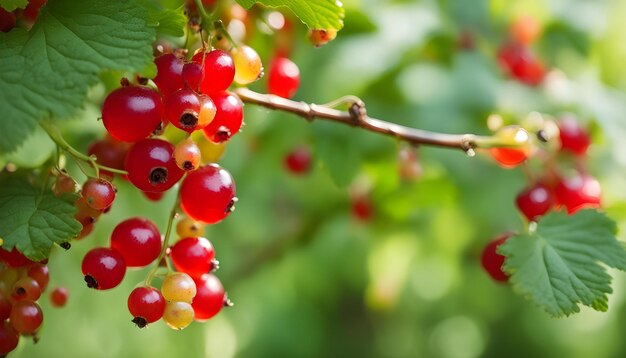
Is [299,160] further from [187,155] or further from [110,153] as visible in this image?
[187,155]

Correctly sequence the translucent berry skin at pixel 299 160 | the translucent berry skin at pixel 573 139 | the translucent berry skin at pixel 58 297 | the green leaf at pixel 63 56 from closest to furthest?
the green leaf at pixel 63 56 < the translucent berry skin at pixel 58 297 < the translucent berry skin at pixel 573 139 < the translucent berry skin at pixel 299 160

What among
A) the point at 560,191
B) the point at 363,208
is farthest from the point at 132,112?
the point at 363,208

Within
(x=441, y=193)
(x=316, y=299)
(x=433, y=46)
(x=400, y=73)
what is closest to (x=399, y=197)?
(x=441, y=193)

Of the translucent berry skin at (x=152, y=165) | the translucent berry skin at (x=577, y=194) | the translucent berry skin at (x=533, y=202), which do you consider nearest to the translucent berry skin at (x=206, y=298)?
the translucent berry skin at (x=152, y=165)

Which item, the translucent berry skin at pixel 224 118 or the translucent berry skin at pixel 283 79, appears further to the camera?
the translucent berry skin at pixel 283 79

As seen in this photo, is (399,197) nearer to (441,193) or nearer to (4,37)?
(441,193)

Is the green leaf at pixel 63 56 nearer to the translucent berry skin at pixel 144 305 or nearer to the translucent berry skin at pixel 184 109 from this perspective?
the translucent berry skin at pixel 184 109
